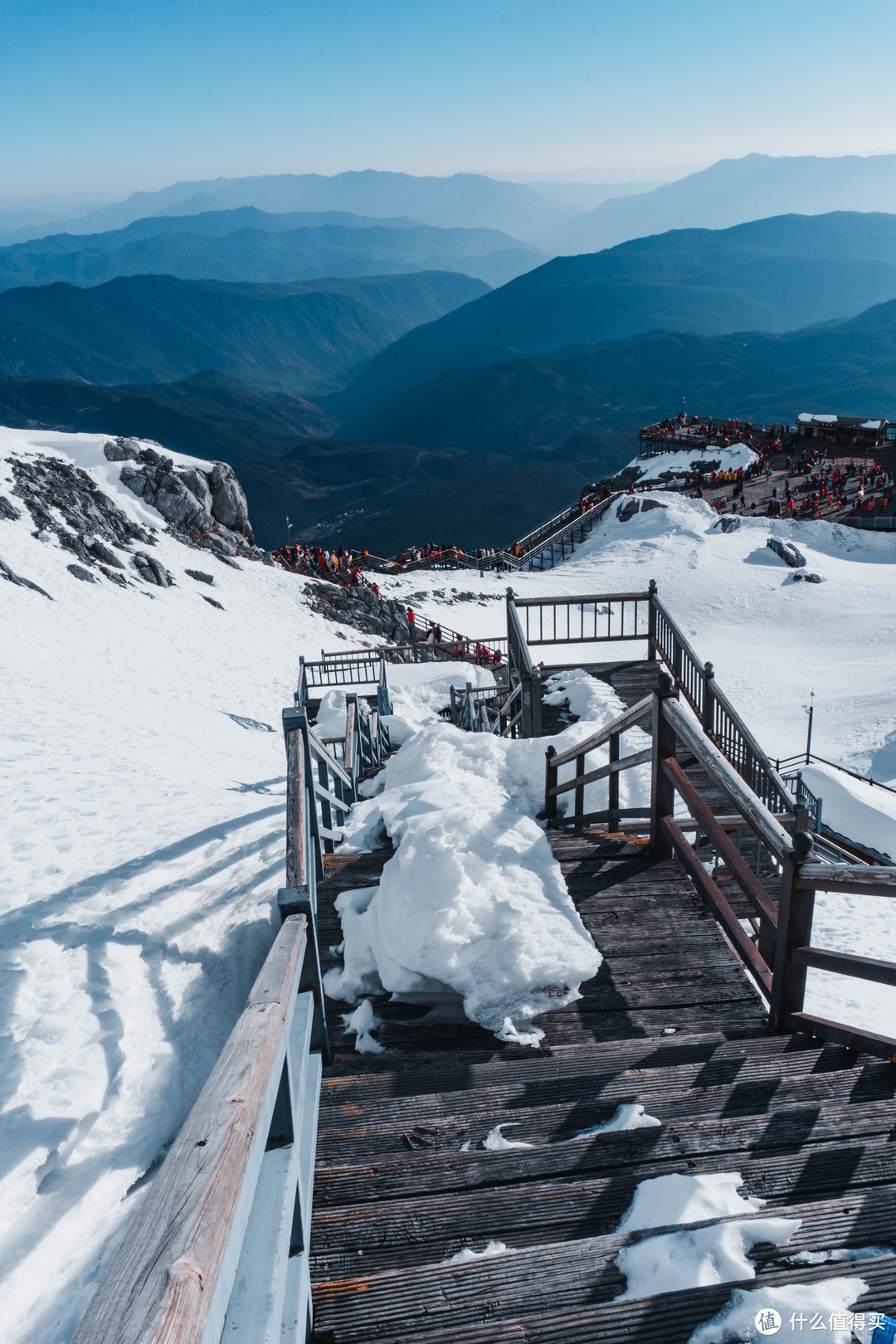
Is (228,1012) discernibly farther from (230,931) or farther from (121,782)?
(121,782)

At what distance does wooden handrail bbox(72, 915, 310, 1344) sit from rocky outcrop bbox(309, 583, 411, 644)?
79.9 ft

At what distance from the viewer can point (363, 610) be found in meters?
27.9

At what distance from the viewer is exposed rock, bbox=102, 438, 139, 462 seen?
29766mm

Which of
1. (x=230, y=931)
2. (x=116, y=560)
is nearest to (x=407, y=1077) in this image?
(x=230, y=931)

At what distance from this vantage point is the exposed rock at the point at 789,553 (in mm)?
30000

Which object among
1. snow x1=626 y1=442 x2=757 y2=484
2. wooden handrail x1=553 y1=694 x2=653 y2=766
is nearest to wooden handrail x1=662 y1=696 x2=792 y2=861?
wooden handrail x1=553 y1=694 x2=653 y2=766

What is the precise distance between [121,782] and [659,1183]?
720cm

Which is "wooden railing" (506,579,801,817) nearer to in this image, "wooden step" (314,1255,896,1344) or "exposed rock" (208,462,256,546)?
"wooden step" (314,1255,896,1344)

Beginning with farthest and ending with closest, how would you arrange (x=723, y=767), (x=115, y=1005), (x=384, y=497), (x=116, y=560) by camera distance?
(x=384, y=497) → (x=116, y=560) → (x=115, y=1005) → (x=723, y=767)

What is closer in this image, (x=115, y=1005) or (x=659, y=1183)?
(x=659, y=1183)

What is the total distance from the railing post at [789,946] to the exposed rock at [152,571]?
883 inches

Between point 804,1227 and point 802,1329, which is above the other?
point 802,1329

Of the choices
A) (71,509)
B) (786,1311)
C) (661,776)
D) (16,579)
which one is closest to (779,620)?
(16,579)

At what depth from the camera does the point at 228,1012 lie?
427 cm
